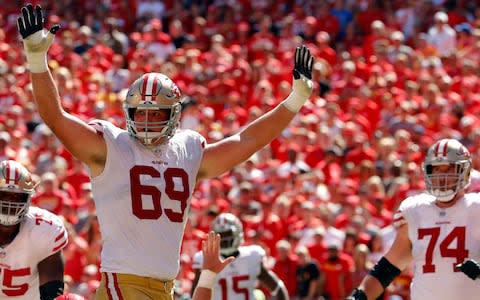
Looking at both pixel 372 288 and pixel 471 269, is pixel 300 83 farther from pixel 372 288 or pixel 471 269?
pixel 372 288

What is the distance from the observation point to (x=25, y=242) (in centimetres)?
692

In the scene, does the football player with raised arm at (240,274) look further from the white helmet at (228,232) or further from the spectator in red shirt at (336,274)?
the spectator in red shirt at (336,274)

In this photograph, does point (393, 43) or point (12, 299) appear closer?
point (12, 299)

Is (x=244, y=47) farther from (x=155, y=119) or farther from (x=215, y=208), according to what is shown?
(x=155, y=119)

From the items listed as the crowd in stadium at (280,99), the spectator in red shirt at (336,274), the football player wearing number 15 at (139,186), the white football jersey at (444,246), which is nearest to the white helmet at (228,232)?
the crowd in stadium at (280,99)

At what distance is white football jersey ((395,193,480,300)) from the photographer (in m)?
6.98

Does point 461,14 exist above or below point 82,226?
above

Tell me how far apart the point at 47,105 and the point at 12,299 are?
1780 mm

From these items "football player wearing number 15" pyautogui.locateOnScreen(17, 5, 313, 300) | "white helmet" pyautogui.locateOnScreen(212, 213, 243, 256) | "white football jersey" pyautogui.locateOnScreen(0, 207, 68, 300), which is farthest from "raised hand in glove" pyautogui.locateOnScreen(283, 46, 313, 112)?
"white helmet" pyautogui.locateOnScreen(212, 213, 243, 256)

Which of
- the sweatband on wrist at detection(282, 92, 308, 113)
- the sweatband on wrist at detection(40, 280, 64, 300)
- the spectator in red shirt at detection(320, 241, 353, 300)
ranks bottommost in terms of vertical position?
the spectator in red shirt at detection(320, 241, 353, 300)

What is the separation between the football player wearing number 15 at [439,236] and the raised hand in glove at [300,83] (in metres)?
1.35

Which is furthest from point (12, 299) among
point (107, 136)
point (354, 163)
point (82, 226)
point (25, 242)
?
point (354, 163)

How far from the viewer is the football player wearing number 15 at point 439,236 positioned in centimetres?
699

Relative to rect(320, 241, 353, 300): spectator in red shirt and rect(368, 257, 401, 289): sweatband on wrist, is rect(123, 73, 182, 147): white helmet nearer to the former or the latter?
rect(368, 257, 401, 289): sweatband on wrist
